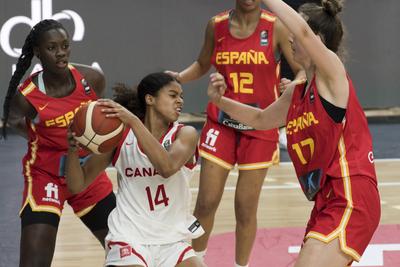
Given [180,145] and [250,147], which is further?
[250,147]

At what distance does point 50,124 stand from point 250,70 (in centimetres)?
154

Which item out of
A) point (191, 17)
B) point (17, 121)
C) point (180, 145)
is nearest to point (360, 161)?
point (180, 145)

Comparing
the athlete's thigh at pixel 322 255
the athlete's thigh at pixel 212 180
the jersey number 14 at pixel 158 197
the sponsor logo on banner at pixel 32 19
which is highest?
the athlete's thigh at pixel 322 255

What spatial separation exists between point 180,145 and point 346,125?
107cm

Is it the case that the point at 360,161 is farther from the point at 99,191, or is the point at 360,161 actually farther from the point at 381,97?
the point at 381,97

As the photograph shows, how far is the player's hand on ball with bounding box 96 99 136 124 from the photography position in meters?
5.08

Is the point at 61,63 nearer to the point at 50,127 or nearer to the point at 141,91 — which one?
the point at 50,127

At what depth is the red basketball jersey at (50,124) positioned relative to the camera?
5.76 metres

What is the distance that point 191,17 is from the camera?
42.7ft

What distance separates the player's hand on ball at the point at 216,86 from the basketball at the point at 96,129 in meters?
0.50

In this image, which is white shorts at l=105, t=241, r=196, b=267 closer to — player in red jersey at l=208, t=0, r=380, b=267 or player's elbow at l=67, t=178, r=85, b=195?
player's elbow at l=67, t=178, r=85, b=195

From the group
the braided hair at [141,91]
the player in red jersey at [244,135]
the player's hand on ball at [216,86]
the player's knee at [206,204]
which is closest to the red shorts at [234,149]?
the player in red jersey at [244,135]

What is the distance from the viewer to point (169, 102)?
538cm

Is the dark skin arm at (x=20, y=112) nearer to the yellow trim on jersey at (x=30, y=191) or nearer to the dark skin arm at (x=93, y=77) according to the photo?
the yellow trim on jersey at (x=30, y=191)
